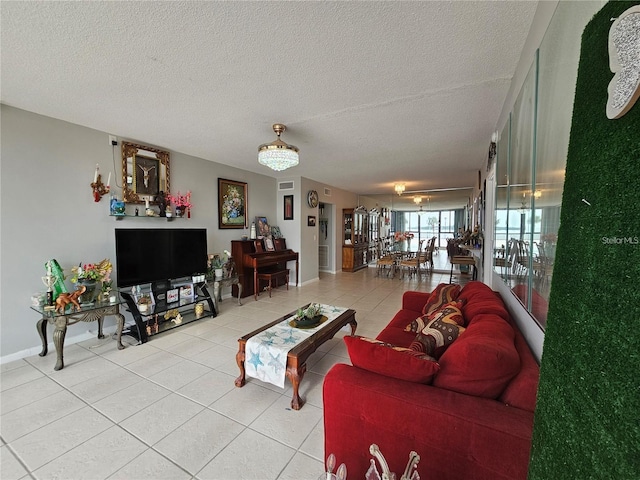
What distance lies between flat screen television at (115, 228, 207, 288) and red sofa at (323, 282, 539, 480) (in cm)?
310

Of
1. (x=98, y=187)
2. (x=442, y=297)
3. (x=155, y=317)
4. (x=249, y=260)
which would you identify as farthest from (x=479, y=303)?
(x=98, y=187)

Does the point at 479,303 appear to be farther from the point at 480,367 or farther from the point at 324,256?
the point at 324,256

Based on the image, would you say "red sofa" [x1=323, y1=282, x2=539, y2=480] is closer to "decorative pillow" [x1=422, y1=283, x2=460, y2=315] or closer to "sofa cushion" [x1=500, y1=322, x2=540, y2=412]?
"sofa cushion" [x1=500, y1=322, x2=540, y2=412]

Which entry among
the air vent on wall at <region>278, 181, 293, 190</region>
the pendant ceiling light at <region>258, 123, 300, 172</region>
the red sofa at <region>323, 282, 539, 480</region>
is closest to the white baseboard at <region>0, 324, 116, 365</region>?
the pendant ceiling light at <region>258, 123, 300, 172</region>

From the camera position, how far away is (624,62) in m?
0.41

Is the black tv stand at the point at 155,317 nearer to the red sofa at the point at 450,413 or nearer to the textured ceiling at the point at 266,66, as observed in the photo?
the textured ceiling at the point at 266,66

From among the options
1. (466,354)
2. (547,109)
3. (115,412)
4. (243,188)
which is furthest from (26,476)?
(243,188)

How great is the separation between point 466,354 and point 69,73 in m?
3.29

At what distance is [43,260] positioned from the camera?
2807mm

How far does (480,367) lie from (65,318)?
349cm

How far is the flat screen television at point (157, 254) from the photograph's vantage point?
315 centimetres

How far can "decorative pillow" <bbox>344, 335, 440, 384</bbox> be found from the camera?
1.18 meters

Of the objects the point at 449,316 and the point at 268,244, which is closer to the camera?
the point at 449,316

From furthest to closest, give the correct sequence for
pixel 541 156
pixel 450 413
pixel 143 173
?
pixel 143 173 < pixel 541 156 < pixel 450 413
